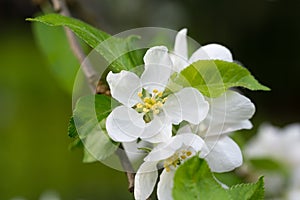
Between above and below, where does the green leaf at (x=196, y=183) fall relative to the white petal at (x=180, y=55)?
below

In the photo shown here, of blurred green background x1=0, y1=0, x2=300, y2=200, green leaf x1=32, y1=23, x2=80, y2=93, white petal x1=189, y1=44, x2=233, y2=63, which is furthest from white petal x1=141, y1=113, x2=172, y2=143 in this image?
blurred green background x1=0, y1=0, x2=300, y2=200

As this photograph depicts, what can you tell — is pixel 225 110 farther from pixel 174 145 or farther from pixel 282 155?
pixel 282 155

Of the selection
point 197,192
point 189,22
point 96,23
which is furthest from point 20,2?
point 197,192

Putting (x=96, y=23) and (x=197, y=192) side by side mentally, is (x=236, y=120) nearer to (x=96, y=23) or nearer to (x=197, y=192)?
(x=197, y=192)

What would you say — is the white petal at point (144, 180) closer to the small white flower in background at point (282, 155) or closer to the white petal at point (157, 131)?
the white petal at point (157, 131)

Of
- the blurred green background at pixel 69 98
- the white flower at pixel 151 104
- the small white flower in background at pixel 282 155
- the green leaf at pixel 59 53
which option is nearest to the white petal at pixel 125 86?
the white flower at pixel 151 104

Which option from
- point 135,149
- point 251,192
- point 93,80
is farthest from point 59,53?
point 251,192
